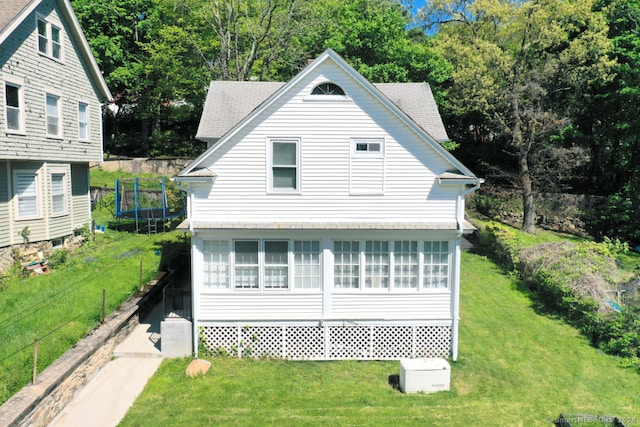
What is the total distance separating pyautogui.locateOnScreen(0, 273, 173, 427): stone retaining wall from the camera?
856cm

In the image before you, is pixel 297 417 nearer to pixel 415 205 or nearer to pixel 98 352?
pixel 98 352

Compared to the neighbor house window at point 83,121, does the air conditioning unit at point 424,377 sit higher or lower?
lower

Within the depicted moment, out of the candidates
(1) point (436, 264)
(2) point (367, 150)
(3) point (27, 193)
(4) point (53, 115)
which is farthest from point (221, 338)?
(4) point (53, 115)

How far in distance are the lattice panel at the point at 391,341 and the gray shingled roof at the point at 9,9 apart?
631 inches

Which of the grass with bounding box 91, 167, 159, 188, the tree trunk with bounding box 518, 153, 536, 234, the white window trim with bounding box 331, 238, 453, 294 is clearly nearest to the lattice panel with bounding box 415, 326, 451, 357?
the white window trim with bounding box 331, 238, 453, 294

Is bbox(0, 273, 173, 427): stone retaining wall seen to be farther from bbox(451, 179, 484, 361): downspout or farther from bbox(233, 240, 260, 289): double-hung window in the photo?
bbox(451, 179, 484, 361): downspout

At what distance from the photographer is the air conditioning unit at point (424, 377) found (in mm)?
11523

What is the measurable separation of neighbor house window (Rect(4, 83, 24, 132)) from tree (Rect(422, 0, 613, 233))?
22.3 m

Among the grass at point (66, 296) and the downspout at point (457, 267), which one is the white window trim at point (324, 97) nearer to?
the downspout at point (457, 267)

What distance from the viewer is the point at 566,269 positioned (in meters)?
17.2

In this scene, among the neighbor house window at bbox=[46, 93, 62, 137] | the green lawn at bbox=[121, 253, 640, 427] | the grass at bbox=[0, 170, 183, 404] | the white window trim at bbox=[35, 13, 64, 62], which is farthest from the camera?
the neighbor house window at bbox=[46, 93, 62, 137]

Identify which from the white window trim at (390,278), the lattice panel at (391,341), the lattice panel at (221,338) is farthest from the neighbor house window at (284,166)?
the lattice panel at (391,341)

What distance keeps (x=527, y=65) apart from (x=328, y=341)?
23.7m


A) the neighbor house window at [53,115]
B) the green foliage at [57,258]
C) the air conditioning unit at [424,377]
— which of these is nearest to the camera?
the air conditioning unit at [424,377]
